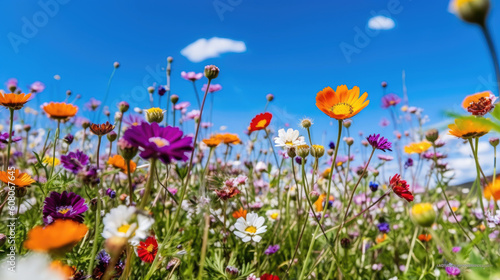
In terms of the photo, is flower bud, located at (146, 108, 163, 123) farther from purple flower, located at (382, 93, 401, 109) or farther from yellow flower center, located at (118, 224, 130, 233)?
purple flower, located at (382, 93, 401, 109)

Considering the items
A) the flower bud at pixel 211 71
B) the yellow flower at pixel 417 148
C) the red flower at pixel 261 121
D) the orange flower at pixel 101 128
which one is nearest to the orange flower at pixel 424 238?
the yellow flower at pixel 417 148

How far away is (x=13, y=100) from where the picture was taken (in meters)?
0.78

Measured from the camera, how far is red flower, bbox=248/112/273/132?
89 cm

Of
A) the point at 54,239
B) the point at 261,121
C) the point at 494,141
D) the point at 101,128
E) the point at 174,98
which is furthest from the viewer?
the point at 174,98

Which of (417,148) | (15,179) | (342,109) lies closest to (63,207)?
(15,179)

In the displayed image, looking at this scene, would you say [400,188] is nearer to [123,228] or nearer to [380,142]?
[380,142]

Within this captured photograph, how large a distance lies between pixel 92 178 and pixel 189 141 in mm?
197

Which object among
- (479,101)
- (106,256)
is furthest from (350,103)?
(106,256)

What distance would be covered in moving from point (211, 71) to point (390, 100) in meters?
2.24

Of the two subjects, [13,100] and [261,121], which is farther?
[261,121]

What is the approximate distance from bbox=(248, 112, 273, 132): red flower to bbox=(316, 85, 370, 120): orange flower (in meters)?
0.17

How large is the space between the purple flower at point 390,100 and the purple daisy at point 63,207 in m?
2.42

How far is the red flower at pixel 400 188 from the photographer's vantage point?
2.24ft

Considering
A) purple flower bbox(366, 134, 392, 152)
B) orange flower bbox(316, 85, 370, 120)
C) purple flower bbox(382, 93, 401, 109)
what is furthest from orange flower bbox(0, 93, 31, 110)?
purple flower bbox(382, 93, 401, 109)
